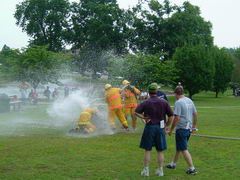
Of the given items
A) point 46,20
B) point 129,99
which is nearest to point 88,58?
point 46,20

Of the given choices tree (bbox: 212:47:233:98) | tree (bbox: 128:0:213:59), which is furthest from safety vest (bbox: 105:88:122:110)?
tree (bbox: 128:0:213:59)

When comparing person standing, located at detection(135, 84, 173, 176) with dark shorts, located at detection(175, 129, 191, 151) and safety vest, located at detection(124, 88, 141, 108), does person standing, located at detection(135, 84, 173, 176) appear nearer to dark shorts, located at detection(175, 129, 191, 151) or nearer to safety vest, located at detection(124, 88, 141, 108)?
dark shorts, located at detection(175, 129, 191, 151)

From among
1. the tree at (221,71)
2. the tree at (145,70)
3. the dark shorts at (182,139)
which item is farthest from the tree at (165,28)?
the dark shorts at (182,139)

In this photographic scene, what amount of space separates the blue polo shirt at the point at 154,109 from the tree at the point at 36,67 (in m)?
33.3

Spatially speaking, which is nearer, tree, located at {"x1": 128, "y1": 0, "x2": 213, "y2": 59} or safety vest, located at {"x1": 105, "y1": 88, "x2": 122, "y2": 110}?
safety vest, located at {"x1": 105, "y1": 88, "x2": 122, "y2": 110}

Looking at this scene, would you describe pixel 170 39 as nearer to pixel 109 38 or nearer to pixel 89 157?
pixel 109 38

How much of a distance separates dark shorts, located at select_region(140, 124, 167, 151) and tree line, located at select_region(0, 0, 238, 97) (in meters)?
36.6

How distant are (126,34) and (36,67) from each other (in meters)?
23.7

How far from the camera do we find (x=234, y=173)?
24.8ft

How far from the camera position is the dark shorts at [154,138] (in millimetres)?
7355

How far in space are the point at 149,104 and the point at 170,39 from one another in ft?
169

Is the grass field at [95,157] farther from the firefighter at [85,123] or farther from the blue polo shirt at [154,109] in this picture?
the blue polo shirt at [154,109]

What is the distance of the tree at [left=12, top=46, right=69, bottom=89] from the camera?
4016 centimetres

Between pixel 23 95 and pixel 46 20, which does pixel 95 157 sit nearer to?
pixel 23 95
